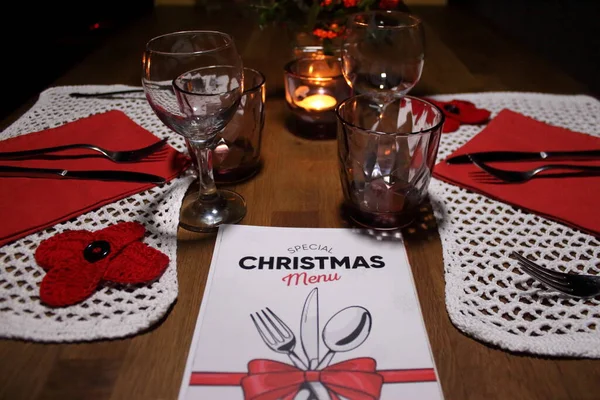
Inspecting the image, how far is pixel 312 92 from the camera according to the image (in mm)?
794

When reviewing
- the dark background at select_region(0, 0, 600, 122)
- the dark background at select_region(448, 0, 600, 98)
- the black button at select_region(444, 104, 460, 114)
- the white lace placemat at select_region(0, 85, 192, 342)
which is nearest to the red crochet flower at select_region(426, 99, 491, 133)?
the black button at select_region(444, 104, 460, 114)

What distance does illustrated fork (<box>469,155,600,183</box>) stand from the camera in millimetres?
657

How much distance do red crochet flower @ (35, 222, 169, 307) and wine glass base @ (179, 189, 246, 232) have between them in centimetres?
6

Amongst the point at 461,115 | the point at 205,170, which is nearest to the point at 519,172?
the point at 461,115

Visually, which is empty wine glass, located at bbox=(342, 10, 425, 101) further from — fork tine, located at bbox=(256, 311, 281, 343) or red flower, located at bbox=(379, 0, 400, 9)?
fork tine, located at bbox=(256, 311, 281, 343)

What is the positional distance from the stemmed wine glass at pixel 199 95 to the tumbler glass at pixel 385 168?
140 mm

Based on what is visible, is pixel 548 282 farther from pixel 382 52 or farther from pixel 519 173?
pixel 382 52

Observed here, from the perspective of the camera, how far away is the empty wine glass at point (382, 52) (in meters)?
0.74

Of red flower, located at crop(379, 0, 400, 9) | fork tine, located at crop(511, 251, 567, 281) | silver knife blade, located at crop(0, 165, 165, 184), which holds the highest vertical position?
red flower, located at crop(379, 0, 400, 9)

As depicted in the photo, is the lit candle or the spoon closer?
the spoon

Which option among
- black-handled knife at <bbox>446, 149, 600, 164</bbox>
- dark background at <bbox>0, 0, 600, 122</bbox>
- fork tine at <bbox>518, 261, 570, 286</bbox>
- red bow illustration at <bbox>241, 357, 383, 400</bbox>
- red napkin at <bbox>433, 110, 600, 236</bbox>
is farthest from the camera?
dark background at <bbox>0, 0, 600, 122</bbox>

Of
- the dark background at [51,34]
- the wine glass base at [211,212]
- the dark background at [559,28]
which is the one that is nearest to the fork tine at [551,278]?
the wine glass base at [211,212]

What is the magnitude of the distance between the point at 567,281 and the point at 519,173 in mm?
222

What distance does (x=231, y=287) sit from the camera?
1.57 ft
